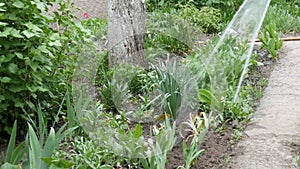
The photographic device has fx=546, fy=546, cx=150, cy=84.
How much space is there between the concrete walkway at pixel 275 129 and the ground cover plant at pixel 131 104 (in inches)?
4.4

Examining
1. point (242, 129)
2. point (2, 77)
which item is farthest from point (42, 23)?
point (242, 129)

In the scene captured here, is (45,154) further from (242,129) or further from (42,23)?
(242,129)

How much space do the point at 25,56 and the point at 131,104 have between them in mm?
831

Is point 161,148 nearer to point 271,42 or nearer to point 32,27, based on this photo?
point 32,27

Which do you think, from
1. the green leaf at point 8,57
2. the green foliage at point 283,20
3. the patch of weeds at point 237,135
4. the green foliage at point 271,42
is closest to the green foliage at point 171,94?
the patch of weeds at point 237,135

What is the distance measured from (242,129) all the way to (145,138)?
75 centimetres

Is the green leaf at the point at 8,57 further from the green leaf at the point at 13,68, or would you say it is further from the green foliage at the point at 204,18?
the green foliage at the point at 204,18

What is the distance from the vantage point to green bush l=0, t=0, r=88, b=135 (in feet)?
11.7

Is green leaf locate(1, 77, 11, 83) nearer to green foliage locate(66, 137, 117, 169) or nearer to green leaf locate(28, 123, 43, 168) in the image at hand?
green foliage locate(66, 137, 117, 169)

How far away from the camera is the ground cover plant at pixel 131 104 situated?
3281 mm

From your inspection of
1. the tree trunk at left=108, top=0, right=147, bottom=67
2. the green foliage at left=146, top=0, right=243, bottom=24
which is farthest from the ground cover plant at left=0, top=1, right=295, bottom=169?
the green foliage at left=146, top=0, right=243, bottom=24

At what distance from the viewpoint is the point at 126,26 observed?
15.0ft

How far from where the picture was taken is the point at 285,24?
6.53 metres

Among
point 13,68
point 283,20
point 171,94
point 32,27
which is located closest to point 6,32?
point 32,27
